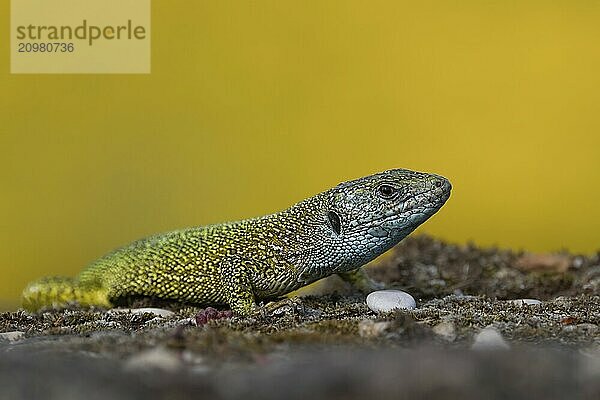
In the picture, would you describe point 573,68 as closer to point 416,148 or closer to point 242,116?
point 416,148

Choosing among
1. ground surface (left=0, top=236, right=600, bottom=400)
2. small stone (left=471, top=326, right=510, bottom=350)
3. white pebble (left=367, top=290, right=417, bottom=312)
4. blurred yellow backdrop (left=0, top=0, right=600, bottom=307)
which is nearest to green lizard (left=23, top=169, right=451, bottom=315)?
ground surface (left=0, top=236, right=600, bottom=400)

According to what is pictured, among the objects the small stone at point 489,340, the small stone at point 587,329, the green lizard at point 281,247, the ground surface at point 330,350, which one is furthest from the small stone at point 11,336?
the small stone at point 587,329

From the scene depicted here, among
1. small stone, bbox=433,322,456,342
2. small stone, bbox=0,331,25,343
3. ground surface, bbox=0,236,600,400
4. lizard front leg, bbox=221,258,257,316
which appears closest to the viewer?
ground surface, bbox=0,236,600,400

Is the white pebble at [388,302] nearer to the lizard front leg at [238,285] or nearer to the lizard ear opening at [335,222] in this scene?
the lizard ear opening at [335,222]

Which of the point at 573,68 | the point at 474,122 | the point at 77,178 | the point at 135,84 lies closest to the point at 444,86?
the point at 474,122

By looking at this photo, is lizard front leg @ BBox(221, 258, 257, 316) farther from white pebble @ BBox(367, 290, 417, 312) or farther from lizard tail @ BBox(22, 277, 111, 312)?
lizard tail @ BBox(22, 277, 111, 312)

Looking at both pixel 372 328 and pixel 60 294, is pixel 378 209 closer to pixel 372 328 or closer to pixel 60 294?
pixel 372 328
